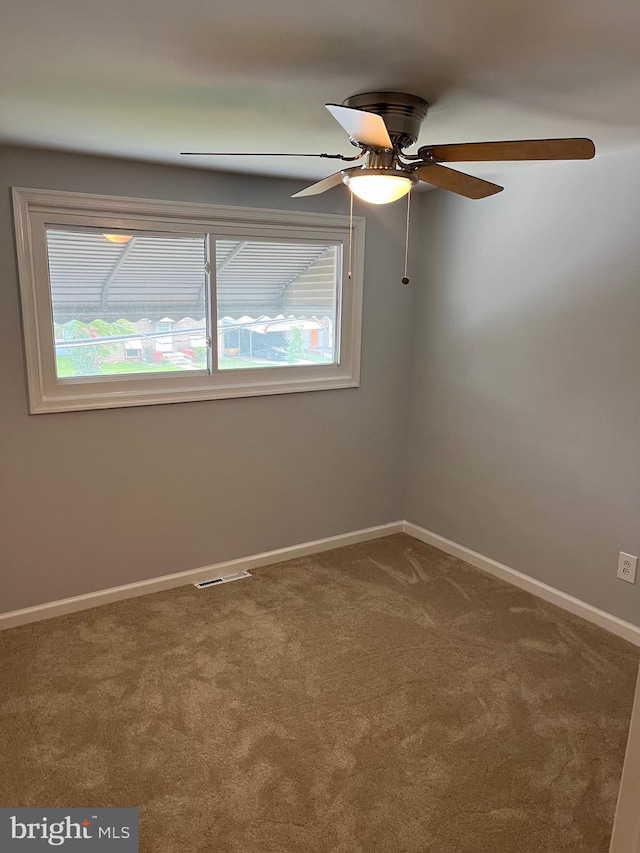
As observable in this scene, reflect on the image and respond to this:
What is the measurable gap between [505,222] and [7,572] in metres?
3.07

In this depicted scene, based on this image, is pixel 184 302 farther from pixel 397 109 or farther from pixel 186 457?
pixel 397 109

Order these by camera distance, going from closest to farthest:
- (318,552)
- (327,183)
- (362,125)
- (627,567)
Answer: (362,125) → (327,183) → (627,567) → (318,552)

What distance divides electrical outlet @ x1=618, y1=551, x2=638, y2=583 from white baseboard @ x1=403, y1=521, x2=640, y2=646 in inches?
8.4

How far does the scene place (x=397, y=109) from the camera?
197cm

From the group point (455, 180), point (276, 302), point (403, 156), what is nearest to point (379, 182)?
point (403, 156)

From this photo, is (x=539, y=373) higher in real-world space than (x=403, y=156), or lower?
lower

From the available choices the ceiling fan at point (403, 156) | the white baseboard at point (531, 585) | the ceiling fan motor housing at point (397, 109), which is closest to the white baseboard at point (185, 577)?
the white baseboard at point (531, 585)

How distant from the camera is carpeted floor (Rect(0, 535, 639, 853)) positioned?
6.45 feet

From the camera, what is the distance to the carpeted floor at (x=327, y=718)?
197cm

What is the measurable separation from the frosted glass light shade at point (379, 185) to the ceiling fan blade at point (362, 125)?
12cm

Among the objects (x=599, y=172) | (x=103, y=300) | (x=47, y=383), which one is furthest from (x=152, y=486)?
(x=599, y=172)

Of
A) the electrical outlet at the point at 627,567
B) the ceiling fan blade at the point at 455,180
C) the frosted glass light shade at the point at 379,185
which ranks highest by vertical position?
A: the ceiling fan blade at the point at 455,180

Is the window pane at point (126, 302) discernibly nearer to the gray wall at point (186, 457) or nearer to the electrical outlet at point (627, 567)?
the gray wall at point (186, 457)

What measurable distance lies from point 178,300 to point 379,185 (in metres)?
1.59
